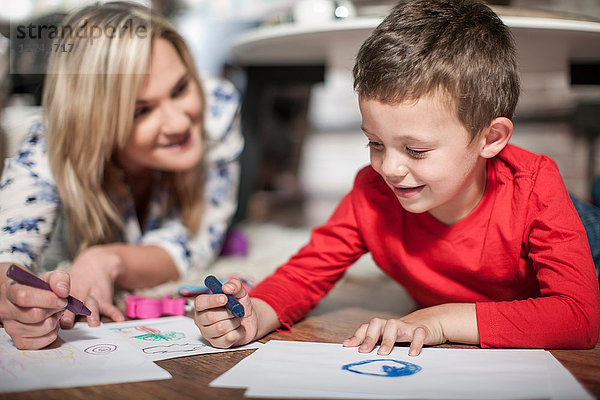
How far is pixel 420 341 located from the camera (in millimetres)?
634

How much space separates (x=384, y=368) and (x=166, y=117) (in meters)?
0.65

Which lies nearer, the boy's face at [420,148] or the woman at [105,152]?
the boy's face at [420,148]

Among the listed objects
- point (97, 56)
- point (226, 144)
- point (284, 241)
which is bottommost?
point (284, 241)

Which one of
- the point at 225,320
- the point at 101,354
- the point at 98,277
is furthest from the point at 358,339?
the point at 98,277

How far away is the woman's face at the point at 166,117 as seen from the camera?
103cm

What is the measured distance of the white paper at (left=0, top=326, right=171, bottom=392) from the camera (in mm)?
555

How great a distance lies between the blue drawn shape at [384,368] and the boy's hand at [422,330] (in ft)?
0.09

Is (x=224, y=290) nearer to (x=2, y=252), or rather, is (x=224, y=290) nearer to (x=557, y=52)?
Answer: (x=2, y=252)

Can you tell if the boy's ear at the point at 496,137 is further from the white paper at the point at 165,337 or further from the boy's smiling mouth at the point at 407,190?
the white paper at the point at 165,337

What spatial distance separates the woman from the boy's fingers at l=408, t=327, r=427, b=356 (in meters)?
0.42

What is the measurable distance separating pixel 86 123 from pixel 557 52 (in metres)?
0.87

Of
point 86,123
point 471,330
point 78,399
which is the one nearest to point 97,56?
point 86,123

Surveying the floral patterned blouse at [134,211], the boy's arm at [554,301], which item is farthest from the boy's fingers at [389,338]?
the floral patterned blouse at [134,211]

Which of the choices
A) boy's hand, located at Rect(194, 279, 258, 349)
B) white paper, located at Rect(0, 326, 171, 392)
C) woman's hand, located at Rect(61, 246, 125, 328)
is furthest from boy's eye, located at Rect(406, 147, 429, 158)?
woman's hand, located at Rect(61, 246, 125, 328)
